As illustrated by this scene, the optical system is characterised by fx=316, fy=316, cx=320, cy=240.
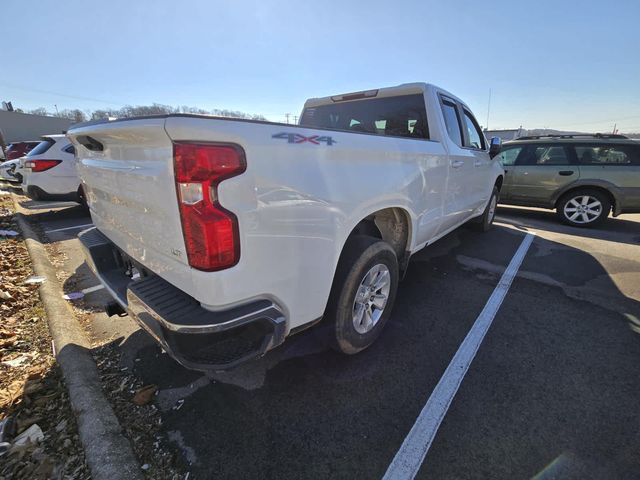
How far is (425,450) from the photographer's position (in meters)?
1.78

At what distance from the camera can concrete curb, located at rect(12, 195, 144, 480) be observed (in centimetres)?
163

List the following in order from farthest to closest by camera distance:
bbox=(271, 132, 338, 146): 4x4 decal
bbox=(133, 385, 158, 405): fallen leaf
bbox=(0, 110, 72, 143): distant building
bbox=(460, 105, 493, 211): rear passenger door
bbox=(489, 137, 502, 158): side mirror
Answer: bbox=(0, 110, 72, 143): distant building
bbox=(489, 137, 502, 158): side mirror
bbox=(460, 105, 493, 211): rear passenger door
bbox=(133, 385, 158, 405): fallen leaf
bbox=(271, 132, 338, 146): 4x4 decal

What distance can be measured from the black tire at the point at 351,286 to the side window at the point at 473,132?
2.68 m

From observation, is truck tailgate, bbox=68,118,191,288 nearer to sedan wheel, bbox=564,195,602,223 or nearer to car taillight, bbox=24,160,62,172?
car taillight, bbox=24,160,62,172

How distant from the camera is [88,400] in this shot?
2.00 metres

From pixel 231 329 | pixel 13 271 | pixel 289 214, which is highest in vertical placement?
pixel 289 214

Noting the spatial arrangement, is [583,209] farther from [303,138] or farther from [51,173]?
[51,173]

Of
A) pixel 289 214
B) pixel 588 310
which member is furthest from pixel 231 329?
pixel 588 310

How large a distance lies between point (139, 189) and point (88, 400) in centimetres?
142

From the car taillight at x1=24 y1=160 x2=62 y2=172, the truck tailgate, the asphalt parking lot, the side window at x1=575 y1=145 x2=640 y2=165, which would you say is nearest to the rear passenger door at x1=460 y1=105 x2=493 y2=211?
the asphalt parking lot

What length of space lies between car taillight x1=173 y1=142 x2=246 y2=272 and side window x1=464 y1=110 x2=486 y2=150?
371 cm

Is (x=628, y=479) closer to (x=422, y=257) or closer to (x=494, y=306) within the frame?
(x=494, y=306)

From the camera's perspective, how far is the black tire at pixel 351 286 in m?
2.15

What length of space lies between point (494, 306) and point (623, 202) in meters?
5.38
